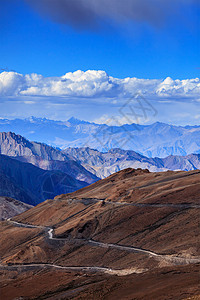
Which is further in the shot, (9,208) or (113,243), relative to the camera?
(9,208)

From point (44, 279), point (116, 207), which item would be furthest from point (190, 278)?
point (116, 207)

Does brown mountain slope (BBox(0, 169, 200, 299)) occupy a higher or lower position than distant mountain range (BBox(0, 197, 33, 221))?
lower

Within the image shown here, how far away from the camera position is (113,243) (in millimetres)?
78438

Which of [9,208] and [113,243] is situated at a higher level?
[9,208]

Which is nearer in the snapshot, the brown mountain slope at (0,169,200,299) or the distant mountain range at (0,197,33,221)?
the brown mountain slope at (0,169,200,299)

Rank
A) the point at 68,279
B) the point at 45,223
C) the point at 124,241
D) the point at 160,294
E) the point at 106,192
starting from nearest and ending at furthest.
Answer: the point at 160,294, the point at 68,279, the point at 124,241, the point at 45,223, the point at 106,192

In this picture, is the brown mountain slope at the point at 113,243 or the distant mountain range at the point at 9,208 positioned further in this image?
the distant mountain range at the point at 9,208

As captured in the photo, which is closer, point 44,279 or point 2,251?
point 44,279

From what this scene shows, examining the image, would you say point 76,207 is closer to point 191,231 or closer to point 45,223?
point 45,223

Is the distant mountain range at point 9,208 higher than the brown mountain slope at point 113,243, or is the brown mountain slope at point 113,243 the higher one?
the distant mountain range at point 9,208

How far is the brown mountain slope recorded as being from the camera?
164ft

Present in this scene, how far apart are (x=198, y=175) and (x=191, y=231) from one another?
109 feet

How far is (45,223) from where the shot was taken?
102 m

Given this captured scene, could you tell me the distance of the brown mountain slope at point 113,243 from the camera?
164 feet
